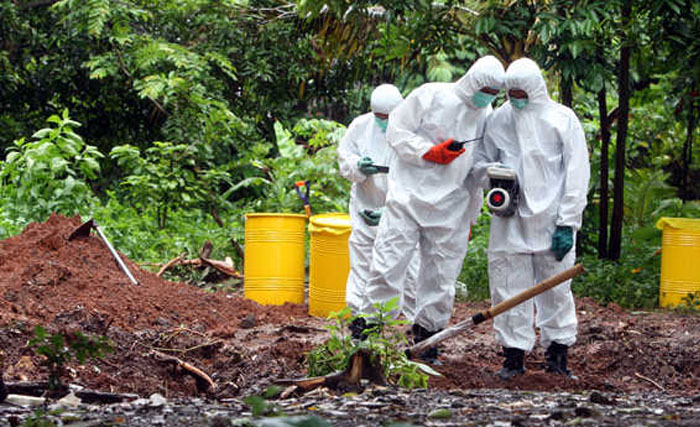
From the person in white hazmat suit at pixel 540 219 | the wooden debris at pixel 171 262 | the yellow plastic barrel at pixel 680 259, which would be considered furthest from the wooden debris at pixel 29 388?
the yellow plastic barrel at pixel 680 259

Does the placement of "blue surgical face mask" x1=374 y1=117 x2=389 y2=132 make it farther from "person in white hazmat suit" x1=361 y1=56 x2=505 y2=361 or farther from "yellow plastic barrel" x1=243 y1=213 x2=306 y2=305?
"yellow plastic barrel" x1=243 y1=213 x2=306 y2=305

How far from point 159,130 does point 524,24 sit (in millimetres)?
6478

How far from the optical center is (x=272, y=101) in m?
13.1

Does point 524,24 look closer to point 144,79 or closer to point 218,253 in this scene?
point 218,253

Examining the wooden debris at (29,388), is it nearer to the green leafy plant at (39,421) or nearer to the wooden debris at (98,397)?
the wooden debris at (98,397)

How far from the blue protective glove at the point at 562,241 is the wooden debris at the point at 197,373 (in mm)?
1869

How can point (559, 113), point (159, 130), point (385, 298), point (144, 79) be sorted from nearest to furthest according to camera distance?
1. point (559, 113)
2. point (385, 298)
3. point (144, 79)
4. point (159, 130)

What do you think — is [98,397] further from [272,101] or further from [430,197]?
[272,101]

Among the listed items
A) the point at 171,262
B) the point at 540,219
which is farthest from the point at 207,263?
the point at 540,219

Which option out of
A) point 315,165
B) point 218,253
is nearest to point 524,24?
point 315,165

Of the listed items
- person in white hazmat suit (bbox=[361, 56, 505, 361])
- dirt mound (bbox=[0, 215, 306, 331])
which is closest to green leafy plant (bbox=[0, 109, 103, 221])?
dirt mound (bbox=[0, 215, 306, 331])

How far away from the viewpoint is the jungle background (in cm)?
773

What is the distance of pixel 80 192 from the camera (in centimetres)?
834

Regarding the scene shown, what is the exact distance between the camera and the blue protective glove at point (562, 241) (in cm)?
469
